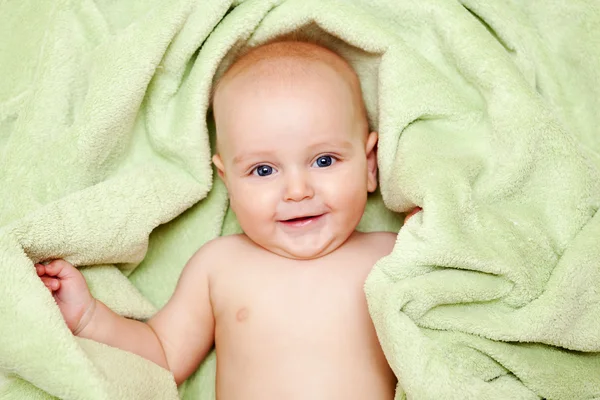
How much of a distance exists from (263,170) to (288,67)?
21 centimetres

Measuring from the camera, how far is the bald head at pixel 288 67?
147 centimetres

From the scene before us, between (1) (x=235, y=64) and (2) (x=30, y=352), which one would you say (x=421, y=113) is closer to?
(1) (x=235, y=64)

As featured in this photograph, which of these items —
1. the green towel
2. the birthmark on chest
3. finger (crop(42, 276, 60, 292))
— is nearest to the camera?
the green towel

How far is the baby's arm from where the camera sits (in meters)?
1.39

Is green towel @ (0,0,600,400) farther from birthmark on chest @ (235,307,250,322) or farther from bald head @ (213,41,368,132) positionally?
birthmark on chest @ (235,307,250,322)

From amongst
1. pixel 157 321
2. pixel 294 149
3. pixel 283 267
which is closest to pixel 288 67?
pixel 294 149

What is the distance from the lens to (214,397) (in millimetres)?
1612

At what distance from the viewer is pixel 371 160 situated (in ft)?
5.16

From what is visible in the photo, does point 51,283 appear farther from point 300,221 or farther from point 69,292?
point 300,221

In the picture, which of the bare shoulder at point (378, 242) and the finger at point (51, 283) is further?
the bare shoulder at point (378, 242)

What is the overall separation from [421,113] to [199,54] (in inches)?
18.8

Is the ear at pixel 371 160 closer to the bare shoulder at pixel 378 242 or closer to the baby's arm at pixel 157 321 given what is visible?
the bare shoulder at pixel 378 242

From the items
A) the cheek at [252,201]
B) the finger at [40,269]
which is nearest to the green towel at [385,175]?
the finger at [40,269]

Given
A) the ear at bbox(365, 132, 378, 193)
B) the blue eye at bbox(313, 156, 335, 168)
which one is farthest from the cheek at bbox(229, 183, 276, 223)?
the ear at bbox(365, 132, 378, 193)
